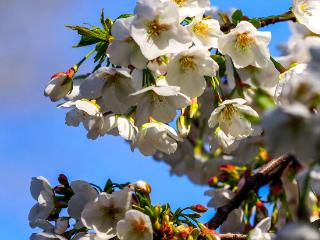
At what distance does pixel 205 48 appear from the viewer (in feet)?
8.92

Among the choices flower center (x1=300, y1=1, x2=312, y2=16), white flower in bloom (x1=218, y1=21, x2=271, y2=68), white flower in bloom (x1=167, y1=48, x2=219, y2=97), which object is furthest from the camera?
flower center (x1=300, y1=1, x2=312, y2=16)

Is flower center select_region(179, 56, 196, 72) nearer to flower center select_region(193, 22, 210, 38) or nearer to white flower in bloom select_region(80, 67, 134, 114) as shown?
flower center select_region(193, 22, 210, 38)

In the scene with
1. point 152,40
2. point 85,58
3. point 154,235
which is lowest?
point 154,235

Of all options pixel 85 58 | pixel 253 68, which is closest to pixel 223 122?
pixel 253 68

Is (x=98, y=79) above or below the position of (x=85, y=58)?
below

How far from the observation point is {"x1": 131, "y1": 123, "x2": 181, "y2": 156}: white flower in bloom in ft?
9.18

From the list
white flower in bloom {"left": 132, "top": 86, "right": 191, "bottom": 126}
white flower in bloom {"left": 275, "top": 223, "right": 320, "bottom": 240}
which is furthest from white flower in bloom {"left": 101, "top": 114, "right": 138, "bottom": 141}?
white flower in bloom {"left": 275, "top": 223, "right": 320, "bottom": 240}

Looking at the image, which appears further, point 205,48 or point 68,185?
point 68,185

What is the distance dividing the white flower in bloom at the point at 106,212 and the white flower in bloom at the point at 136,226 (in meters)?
0.15

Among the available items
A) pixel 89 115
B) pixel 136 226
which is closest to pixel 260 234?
pixel 136 226

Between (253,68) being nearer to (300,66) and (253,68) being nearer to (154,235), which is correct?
(300,66)

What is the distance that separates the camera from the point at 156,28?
2.64 meters

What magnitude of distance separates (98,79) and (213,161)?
3427mm

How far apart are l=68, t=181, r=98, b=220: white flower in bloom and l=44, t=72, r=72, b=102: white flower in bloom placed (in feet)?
1.44
